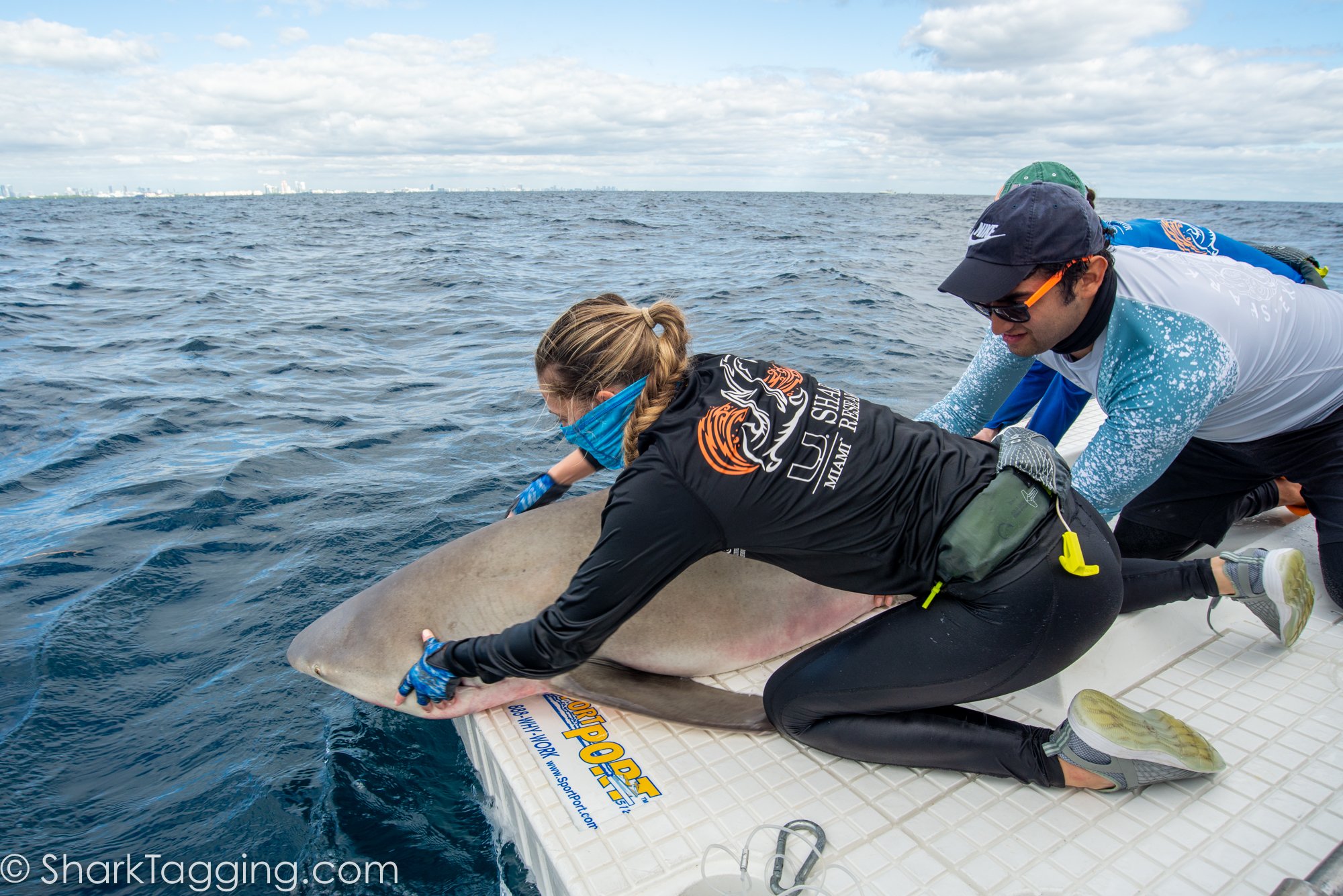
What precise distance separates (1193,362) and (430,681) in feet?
8.49

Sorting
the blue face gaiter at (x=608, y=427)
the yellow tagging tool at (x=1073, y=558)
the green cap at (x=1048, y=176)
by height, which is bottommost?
the yellow tagging tool at (x=1073, y=558)

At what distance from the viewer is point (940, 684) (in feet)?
7.54

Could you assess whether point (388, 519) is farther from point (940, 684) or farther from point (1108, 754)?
point (1108, 754)

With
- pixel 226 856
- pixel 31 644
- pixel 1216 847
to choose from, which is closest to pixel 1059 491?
pixel 1216 847

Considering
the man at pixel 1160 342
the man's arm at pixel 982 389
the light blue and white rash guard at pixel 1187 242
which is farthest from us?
the man's arm at pixel 982 389

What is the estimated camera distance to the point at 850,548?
2.19m

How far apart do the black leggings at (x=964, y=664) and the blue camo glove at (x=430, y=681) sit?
3.49ft

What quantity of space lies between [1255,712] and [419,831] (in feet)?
9.12

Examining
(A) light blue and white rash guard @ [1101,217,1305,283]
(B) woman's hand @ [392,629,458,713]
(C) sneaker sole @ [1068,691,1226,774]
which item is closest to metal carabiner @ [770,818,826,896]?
(C) sneaker sole @ [1068,691,1226,774]

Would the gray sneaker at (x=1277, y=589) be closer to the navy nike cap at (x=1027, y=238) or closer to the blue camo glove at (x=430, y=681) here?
the navy nike cap at (x=1027, y=238)

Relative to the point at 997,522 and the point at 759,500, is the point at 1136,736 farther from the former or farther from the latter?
the point at 759,500

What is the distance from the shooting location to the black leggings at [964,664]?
2.21 metres

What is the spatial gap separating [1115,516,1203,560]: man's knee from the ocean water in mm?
3054

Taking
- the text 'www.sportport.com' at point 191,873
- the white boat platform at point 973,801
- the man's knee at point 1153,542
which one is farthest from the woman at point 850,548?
the man's knee at point 1153,542
